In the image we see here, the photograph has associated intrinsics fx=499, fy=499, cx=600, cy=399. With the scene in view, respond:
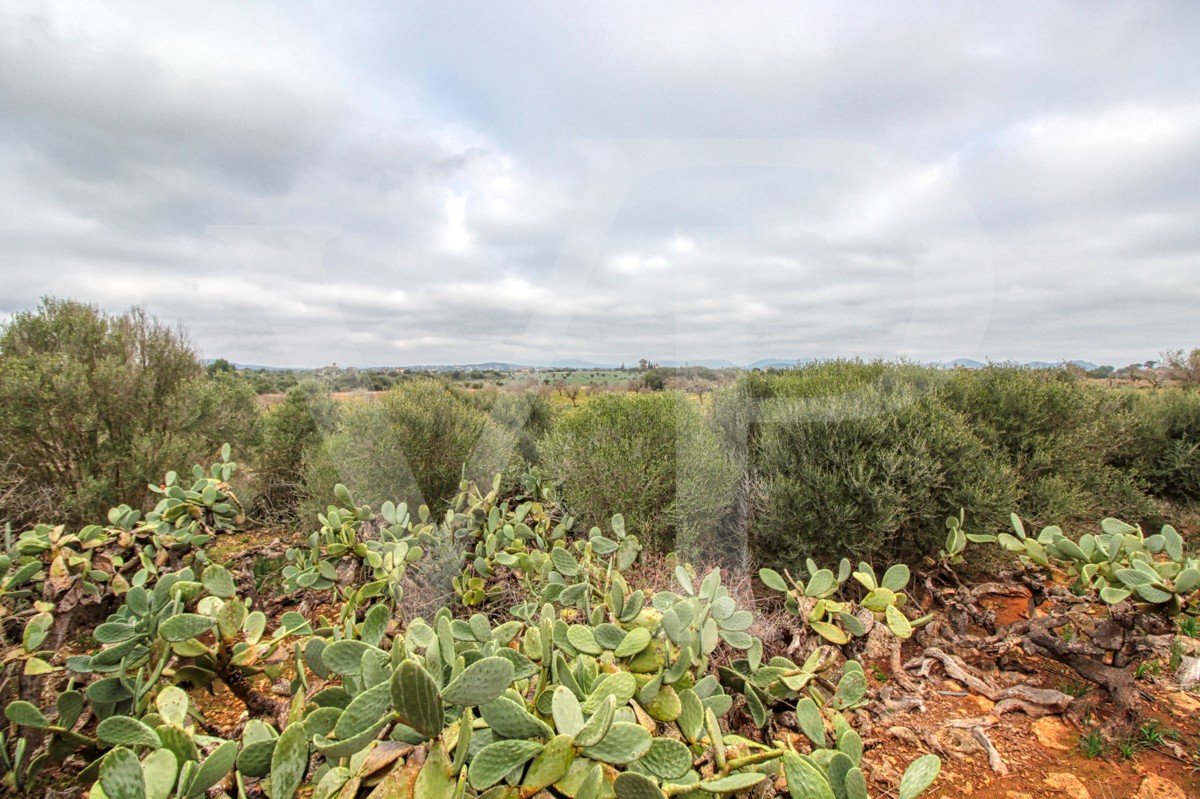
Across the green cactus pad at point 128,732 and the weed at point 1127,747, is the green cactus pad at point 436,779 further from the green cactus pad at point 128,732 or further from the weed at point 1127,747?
the weed at point 1127,747

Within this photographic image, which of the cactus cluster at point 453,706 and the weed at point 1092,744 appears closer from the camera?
the cactus cluster at point 453,706

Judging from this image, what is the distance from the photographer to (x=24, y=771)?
1321mm

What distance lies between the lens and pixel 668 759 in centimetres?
79

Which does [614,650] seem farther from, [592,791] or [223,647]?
[223,647]

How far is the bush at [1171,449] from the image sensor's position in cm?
771

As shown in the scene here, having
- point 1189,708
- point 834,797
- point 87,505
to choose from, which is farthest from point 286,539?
point 1189,708

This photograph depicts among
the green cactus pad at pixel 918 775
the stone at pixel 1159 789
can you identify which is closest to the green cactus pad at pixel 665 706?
the green cactus pad at pixel 918 775

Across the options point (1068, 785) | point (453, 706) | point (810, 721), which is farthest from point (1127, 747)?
point (453, 706)

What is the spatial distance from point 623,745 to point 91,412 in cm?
880

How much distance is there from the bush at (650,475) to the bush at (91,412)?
228 inches

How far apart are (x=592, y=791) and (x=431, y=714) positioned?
230 mm

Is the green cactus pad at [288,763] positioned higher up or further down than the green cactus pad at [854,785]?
higher up

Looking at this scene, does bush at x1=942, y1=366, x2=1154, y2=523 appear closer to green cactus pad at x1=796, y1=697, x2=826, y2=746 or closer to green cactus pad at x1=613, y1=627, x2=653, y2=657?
green cactus pad at x1=796, y1=697, x2=826, y2=746

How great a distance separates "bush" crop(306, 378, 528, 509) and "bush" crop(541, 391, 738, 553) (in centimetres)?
153
